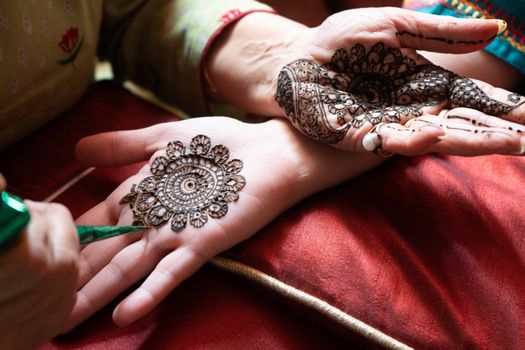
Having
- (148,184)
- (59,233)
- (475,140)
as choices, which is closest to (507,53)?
(475,140)

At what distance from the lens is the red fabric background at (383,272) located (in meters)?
0.56

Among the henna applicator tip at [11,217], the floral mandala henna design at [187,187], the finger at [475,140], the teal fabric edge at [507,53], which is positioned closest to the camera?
the henna applicator tip at [11,217]

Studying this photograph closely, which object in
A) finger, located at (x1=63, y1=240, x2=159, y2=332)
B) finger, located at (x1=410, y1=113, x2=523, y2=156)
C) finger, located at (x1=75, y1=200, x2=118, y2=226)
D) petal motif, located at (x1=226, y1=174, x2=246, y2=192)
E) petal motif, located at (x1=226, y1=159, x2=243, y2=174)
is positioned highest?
finger, located at (x1=410, y1=113, x2=523, y2=156)

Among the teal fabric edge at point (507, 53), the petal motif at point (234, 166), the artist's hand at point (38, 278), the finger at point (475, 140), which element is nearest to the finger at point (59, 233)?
the artist's hand at point (38, 278)

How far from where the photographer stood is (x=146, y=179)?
651mm

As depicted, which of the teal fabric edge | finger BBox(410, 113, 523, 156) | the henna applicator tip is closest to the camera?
the henna applicator tip

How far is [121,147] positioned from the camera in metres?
0.69

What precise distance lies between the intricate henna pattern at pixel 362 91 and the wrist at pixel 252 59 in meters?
0.07

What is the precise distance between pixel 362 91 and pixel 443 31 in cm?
12

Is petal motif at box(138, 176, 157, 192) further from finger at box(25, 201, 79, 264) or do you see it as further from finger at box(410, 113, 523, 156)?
finger at box(410, 113, 523, 156)

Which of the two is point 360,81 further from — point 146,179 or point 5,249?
point 5,249

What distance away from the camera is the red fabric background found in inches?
22.1

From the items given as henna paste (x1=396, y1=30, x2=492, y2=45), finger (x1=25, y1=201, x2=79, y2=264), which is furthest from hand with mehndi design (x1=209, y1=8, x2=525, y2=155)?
finger (x1=25, y1=201, x2=79, y2=264)

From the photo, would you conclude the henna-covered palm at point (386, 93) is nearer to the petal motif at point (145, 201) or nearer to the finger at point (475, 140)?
the finger at point (475, 140)
